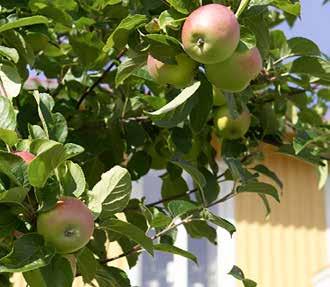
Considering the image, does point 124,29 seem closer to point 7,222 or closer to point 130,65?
point 130,65

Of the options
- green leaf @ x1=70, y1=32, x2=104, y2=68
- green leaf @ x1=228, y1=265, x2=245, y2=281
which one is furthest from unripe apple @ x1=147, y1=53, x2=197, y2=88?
green leaf @ x1=70, y1=32, x2=104, y2=68

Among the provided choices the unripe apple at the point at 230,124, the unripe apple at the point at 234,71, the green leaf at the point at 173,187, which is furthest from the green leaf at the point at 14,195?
the green leaf at the point at 173,187

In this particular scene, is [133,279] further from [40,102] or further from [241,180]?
[40,102]

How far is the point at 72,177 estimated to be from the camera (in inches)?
46.9

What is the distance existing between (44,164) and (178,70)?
0.95ft

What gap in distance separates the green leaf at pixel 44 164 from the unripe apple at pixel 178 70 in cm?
24

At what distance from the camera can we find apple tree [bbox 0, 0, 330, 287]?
1136 mm

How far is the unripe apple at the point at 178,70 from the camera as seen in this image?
1.25 m

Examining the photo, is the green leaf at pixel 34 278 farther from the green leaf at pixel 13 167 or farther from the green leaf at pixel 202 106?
the green leaf at pixel 202 106

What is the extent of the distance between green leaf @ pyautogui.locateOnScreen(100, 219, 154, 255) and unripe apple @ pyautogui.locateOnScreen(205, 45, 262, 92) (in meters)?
0.28

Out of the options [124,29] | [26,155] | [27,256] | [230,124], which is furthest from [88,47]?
[27,256]

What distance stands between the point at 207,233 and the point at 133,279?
3.00 meters

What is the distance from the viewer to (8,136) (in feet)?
3.82

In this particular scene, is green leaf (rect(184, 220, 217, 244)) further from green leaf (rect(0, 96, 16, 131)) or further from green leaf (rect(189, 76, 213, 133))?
green leaf (rect(0, 96, 16, 131))
